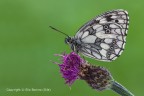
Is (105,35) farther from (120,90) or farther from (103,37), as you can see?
(120,90)

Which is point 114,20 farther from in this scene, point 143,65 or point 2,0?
point 2,0

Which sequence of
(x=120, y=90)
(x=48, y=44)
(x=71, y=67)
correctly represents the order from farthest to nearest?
(x=48, y=44) → (x=71, y=67) → (x=120, y=90)

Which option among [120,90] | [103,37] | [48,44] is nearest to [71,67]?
[103,37]

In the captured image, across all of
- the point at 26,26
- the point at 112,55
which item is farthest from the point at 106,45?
the point at 26,26

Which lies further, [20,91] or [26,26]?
[26,26]

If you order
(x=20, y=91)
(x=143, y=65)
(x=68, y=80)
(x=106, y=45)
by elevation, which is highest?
(x=106, y=45)

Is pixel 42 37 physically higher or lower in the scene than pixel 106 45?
lower
